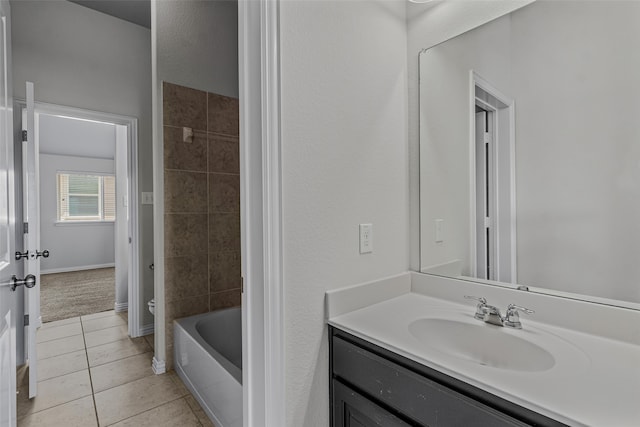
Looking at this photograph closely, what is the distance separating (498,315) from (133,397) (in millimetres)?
2140

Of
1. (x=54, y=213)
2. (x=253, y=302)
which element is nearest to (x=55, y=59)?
(x=253, y=302)

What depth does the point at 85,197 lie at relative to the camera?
21.2 feet

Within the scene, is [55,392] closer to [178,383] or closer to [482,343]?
[178,383]

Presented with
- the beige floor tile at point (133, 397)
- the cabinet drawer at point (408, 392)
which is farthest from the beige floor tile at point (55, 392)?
the cabinet drawer at point (408, 392)

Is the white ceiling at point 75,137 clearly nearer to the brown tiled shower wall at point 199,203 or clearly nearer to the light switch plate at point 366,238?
the brown tiled shower wall at point 199,203

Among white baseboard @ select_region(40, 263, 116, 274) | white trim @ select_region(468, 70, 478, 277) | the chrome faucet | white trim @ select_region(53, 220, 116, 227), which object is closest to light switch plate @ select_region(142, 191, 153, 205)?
white trim @ select_region(468, 70, 478, 277)

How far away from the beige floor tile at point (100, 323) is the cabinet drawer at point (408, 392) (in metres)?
3.06

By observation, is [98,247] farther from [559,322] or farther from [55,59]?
[559,322]

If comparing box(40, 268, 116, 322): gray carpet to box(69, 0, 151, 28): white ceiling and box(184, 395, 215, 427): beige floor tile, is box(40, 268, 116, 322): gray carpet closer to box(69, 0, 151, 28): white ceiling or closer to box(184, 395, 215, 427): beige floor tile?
box(184, 395, 215, 427): beige floor tile

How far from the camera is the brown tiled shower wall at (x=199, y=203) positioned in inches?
88.4

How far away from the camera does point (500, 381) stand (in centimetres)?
71

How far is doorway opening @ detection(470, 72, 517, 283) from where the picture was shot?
1.17 meters

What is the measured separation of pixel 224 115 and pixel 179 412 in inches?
82.6

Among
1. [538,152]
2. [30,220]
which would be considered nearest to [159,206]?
[30,220]
